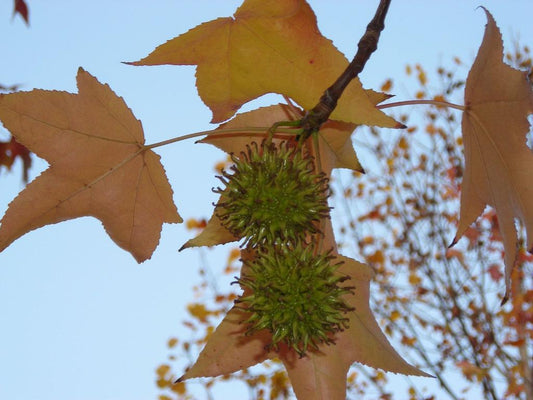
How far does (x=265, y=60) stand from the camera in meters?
1.68

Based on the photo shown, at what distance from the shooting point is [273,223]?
5.10 feet

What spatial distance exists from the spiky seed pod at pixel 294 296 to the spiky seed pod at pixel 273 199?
0.06m

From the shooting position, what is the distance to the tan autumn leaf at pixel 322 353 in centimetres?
168

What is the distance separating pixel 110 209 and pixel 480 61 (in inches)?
51.3

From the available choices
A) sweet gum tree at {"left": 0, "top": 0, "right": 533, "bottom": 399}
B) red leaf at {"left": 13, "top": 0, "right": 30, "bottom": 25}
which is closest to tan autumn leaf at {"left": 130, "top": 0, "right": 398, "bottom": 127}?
sweet gum tree at {"left": 0, "top": 0, "right": 533, "bottom": 399}

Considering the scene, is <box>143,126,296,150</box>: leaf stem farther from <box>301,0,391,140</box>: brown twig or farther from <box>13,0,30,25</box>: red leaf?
<box>13,0,30,25</box>: red leaf

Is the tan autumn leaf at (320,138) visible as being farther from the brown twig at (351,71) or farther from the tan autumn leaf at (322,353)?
the tan autumn leaf at (322,353)

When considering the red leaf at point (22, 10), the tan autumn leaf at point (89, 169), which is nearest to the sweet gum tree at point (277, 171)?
the tan autumn leaf at point (89, 169)

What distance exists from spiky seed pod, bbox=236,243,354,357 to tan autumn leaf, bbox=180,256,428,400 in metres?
0.18

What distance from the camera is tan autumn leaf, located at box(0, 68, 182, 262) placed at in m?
1.65

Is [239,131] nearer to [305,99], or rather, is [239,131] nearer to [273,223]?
[305,99]

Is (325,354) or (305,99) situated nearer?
(305,99)

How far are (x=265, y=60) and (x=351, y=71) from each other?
306 mm

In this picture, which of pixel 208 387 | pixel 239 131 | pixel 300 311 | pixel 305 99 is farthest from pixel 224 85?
pixel 208 387
